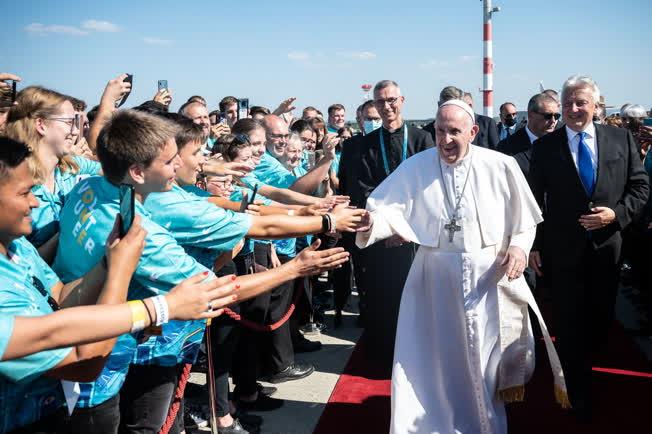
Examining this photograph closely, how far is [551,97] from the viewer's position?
19.6ft

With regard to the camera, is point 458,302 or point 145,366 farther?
point 458,302

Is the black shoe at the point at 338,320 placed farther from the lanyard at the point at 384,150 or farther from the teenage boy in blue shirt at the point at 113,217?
the teenage boy in blue shirt at the point at 113,217

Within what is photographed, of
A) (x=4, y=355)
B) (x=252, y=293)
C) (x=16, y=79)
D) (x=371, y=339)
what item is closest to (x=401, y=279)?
(x=371, y=339)

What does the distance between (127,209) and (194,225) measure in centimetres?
71

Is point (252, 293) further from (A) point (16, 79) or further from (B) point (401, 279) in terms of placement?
(B) point (401, 279)

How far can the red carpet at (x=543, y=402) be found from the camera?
4.15 metres

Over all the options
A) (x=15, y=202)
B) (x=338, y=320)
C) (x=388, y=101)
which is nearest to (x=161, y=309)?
(x=15, y=202)

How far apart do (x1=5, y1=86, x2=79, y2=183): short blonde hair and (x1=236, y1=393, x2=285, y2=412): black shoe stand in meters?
2.38

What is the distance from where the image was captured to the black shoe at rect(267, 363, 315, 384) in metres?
5.05

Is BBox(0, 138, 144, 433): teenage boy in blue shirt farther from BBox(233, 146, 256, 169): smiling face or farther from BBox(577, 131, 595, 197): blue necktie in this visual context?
BBox(577, 131, 595, 197): blue necktie

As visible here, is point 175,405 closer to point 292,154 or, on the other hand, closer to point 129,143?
point 129,143

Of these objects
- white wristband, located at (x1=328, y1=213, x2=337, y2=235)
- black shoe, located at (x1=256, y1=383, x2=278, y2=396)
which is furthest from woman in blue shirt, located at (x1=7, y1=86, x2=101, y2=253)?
black shoe, located at (x1=256, y1=383, x2=278, y2=396)

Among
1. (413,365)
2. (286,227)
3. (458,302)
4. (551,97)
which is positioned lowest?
(413,365)

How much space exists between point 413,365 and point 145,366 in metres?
1.84
